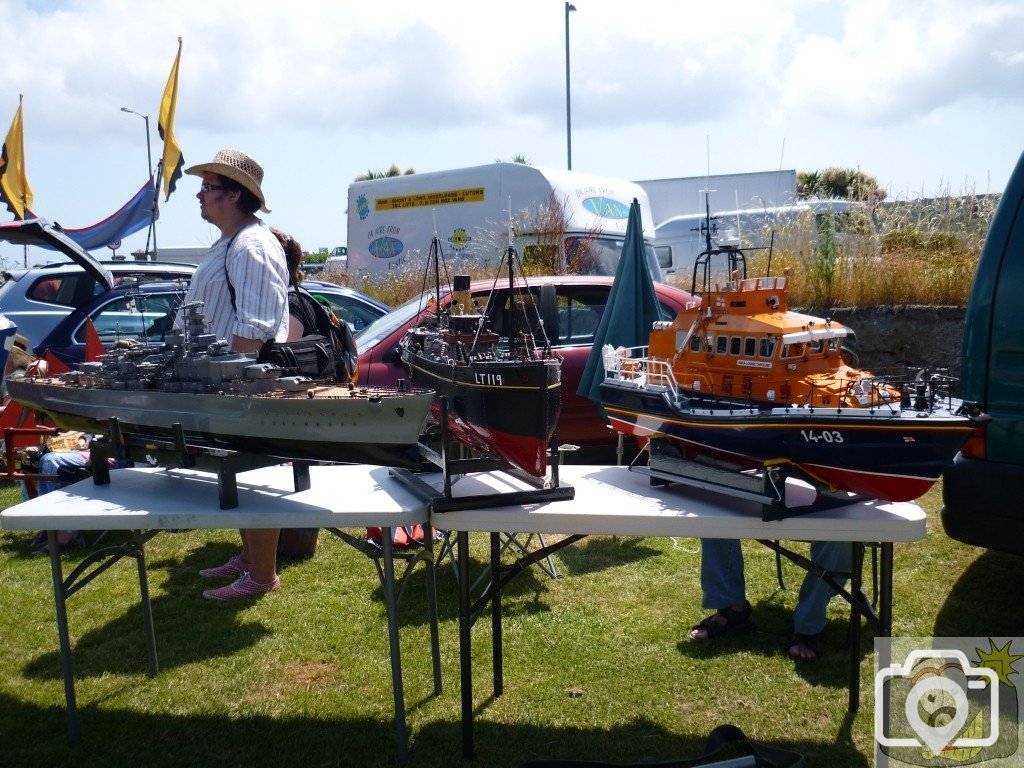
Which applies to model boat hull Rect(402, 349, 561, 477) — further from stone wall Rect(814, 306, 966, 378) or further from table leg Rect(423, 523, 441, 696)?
stone wall Rect(814, 306, 966, 378)

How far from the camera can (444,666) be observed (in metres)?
4.61

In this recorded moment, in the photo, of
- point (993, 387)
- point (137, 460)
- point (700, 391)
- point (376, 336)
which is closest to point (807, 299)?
point (376, 336)

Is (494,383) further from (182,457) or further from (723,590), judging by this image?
(723,590)

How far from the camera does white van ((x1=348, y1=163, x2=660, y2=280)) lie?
1278 cm

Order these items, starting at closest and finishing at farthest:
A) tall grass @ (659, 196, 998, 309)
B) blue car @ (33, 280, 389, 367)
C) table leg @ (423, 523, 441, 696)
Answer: table leg @ (423, 523, 441, 696)
blue car @ (33, 280, 389, 367)
tall grass @ (659, 196, 998, 309)

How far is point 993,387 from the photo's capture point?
4324 millimetres

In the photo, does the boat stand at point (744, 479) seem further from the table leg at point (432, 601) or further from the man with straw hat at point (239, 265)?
the man with straw hat at point (239, 265)

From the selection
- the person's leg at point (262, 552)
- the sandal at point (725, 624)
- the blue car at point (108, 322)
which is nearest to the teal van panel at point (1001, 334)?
the sandal at point (725, 624)

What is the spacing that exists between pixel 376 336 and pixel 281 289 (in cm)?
326

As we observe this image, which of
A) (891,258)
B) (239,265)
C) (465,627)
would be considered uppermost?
(891,258)

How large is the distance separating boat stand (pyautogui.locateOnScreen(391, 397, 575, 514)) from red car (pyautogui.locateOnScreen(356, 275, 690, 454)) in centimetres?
348

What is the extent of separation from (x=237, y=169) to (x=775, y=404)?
3016 mm

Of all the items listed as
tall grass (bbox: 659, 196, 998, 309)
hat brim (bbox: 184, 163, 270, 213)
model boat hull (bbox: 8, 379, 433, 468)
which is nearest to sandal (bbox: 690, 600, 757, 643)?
model boat hull (bbox: 8, 379, 433, 468)

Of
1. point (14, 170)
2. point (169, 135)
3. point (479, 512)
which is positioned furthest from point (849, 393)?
point (14, 170)
